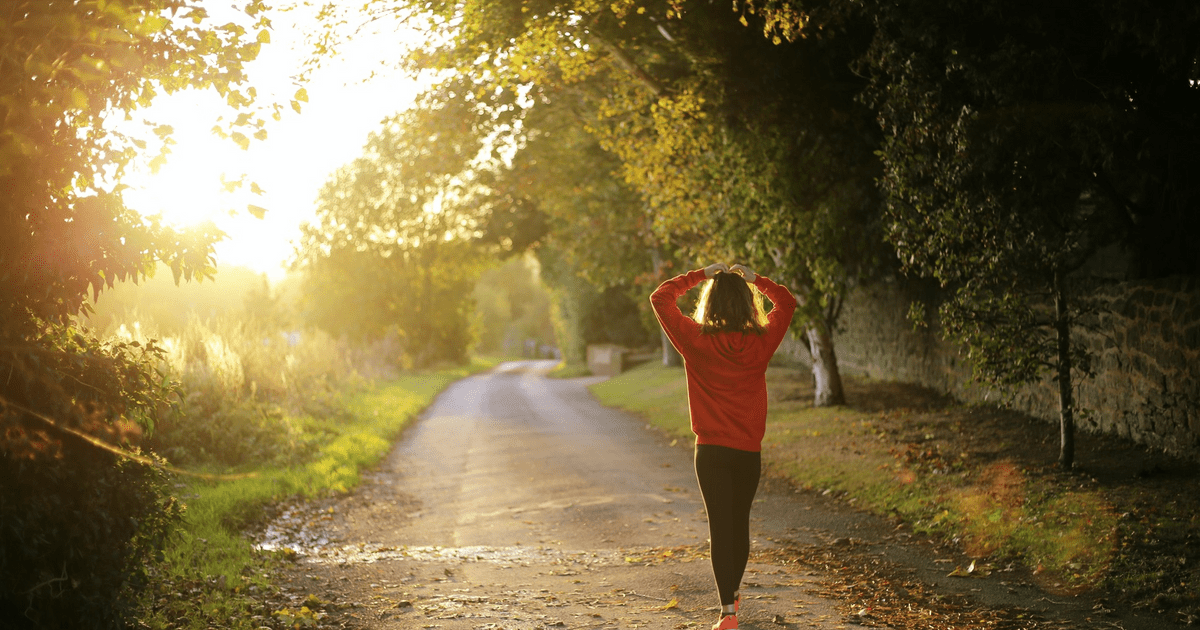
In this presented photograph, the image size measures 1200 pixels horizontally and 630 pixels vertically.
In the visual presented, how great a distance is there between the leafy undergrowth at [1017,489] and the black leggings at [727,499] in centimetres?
272

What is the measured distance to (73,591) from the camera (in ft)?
14.6

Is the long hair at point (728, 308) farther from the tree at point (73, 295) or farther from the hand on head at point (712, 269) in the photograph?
the tree at point (73, 295)

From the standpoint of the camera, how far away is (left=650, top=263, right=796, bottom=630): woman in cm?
520

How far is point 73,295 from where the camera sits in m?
4.77

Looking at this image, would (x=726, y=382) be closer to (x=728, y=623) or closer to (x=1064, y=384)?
(x=728, y=623)

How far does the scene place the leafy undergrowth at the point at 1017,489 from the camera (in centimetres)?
666

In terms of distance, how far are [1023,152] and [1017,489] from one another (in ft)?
10.7

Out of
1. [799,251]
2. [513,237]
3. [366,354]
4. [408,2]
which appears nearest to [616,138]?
[799,251]

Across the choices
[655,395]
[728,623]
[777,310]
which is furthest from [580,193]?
[728,623]

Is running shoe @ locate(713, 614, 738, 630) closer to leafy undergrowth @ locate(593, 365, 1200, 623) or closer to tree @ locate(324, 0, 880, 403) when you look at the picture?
leafy undergrowth @ locate(593, 365, 1200, 623)

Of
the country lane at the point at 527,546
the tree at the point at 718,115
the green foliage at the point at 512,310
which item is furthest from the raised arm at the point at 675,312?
the green foliage at the point at 512,310

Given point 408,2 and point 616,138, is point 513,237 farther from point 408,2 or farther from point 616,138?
point 408,2

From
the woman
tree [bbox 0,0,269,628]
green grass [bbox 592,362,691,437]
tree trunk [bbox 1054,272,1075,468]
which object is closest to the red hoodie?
the woman

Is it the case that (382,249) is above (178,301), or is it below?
above
